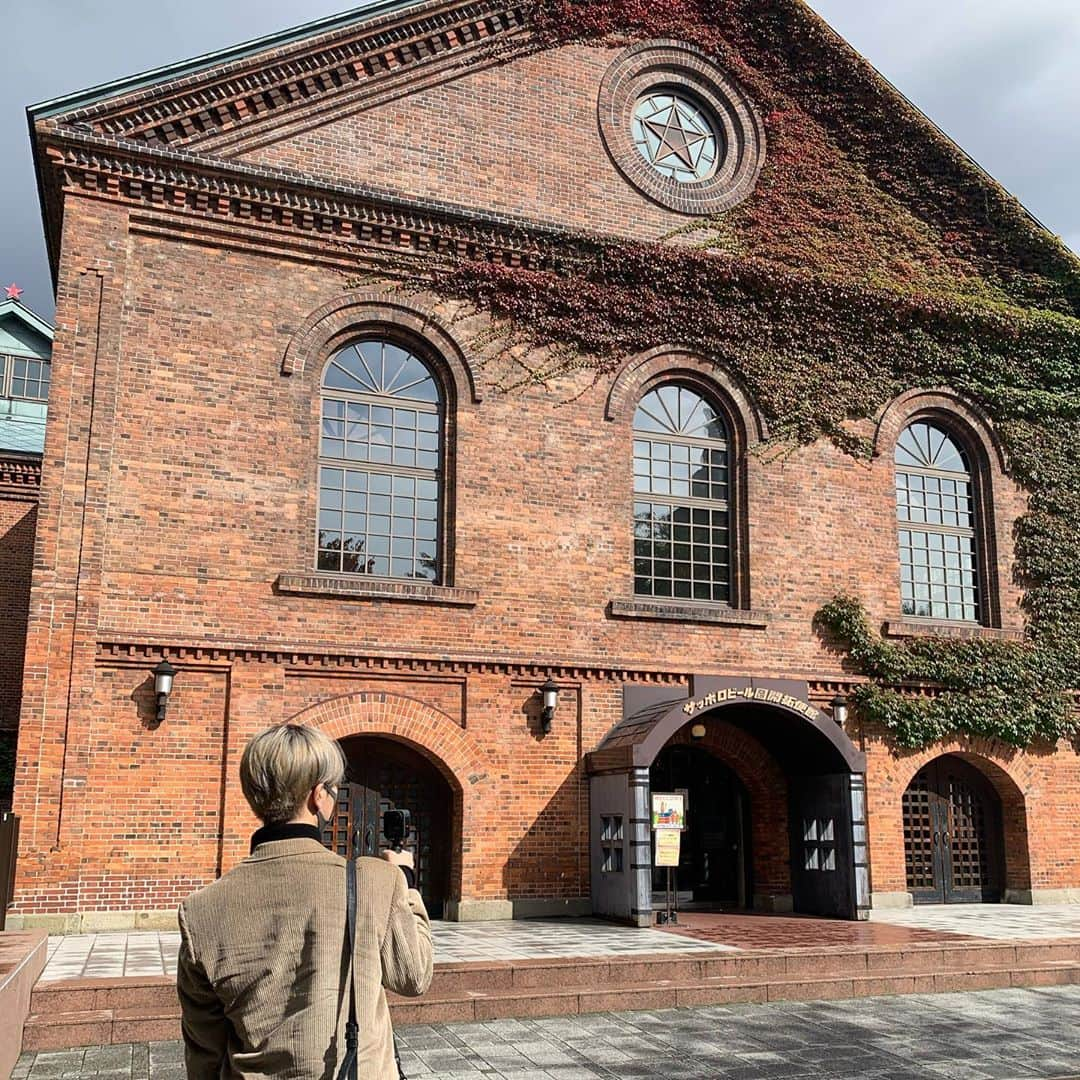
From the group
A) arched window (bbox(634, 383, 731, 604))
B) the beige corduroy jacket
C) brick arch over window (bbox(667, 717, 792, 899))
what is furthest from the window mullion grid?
the beige corduroy jacket

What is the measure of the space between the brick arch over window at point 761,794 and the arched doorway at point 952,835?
2071mm

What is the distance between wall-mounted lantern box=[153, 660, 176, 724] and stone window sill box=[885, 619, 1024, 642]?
32.1ft

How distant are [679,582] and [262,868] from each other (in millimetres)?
13901

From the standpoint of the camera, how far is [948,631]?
17844 millimetres

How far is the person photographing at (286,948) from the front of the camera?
123 inches

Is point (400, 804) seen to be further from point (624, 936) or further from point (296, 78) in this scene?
point (296, 78)

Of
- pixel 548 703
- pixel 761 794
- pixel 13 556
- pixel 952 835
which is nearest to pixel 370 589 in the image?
pixel 548 703

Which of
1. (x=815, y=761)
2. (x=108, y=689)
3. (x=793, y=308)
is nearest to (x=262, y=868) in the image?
(x=108, y=689)

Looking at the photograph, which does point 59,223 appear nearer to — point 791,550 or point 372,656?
point 372,656

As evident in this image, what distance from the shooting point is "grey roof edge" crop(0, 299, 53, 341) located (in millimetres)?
27677

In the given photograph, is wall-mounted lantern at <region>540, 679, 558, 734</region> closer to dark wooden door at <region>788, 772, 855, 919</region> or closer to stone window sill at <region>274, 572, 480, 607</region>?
stone window sill at <region>274, 572, 480, 607</region>

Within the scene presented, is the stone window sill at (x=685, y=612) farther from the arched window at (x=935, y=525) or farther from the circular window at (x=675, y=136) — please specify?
the circular window at (x=675, y=136)

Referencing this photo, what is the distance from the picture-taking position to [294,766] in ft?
10.4

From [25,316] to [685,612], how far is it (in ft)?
61.4
